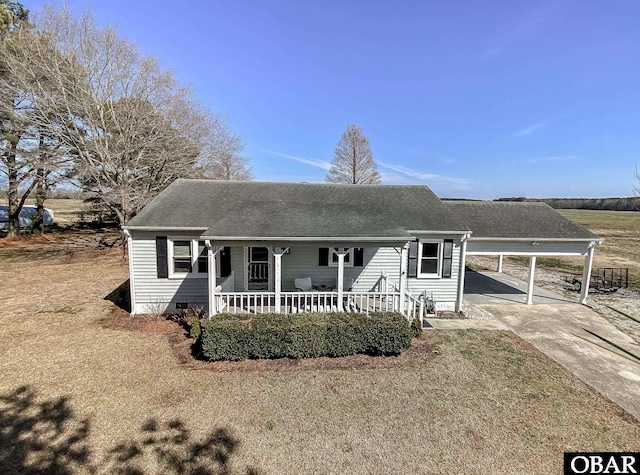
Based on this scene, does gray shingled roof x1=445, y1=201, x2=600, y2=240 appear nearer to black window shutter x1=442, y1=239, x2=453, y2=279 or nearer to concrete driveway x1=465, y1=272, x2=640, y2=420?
black window shutter x1=442, y1=239, x2=453, y2=279

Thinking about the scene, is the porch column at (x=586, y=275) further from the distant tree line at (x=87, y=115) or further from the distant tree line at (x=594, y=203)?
the distant tree line at (x=594, y=203)

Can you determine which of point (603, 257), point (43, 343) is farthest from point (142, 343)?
point (603, 257)

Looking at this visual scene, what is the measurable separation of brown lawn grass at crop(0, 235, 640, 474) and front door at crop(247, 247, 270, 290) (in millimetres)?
3170

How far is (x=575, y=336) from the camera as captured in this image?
9.34 meters

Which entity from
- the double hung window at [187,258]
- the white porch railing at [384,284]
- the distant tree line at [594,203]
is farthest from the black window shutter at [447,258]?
the distant tree line at [594,203]

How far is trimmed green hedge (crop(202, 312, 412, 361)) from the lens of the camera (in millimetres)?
7344

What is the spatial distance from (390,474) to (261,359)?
4.05 m

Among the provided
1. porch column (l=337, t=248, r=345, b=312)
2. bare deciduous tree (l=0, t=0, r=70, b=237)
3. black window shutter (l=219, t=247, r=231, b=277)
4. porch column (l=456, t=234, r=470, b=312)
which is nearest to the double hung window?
black window shutter (l=219, t=247, r=231, b=277)

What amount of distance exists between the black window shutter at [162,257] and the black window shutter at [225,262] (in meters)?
1.75

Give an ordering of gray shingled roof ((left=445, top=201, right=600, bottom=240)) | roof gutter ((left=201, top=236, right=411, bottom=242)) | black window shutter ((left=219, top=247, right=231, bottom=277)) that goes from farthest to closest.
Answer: gray shingled roof ((left=445, top=201, right=600, bottom=240)) → black window shutter ((left=219, top=247, right=231, bottom=277)) → roof gutter ((left=201, top=236, right=411, bottom=242))

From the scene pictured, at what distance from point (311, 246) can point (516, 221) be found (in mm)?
9340

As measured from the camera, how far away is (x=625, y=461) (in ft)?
15.4

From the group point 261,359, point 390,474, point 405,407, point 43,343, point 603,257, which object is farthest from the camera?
point 603,257

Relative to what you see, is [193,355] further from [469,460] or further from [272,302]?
[469,460]
